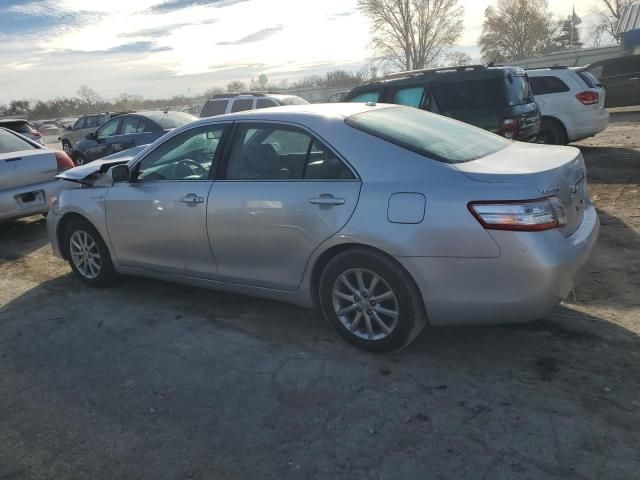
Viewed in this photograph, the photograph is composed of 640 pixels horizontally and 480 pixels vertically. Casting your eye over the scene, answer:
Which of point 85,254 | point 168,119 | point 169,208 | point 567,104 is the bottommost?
point 85,254

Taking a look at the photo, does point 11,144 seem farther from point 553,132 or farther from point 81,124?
point 81,124

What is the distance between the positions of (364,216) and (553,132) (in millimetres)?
8445

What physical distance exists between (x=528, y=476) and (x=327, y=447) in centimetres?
93

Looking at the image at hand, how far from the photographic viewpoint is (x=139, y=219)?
14.7 ft

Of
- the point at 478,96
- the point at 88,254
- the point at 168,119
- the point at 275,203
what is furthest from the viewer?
the point at 168,119

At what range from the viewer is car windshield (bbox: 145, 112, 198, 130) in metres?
11.4

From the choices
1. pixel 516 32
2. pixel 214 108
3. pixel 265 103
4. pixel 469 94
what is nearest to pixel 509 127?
pixel 469 94

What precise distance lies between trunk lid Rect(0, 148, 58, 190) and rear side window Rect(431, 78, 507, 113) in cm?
555

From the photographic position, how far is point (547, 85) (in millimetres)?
10312

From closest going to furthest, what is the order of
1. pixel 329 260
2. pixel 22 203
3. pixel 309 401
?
pixel 309 401, pixel 329 260, pixel 22 203

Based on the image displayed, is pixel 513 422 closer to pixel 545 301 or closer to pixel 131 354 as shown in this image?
pixel 545 301

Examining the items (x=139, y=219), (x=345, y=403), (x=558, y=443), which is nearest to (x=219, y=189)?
(x=139, y=219)

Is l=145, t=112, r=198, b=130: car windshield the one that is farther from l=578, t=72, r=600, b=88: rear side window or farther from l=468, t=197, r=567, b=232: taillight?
l=468, t=197, r=567, b=232: taillight

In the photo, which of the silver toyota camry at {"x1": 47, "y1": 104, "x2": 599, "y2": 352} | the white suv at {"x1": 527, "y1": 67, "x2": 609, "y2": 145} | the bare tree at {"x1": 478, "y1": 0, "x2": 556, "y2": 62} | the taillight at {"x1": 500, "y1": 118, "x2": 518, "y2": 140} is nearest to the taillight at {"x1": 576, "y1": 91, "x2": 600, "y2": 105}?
the white suv at {"x1": 527, "y1": 67, "x2": 609, "y2": 145}
